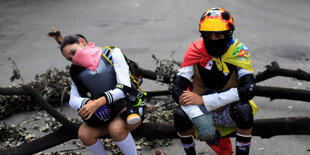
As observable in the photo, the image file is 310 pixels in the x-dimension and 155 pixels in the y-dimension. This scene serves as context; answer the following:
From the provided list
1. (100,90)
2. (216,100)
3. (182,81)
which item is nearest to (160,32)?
(100,90)

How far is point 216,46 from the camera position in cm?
307

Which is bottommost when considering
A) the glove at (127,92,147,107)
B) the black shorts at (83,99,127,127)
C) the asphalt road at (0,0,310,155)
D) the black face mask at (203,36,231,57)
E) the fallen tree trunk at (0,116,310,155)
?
the asphalt road at (0,0,310,155)

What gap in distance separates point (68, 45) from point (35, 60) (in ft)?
16.5

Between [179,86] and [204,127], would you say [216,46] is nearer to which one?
[179,86]

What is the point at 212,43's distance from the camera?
3059mm

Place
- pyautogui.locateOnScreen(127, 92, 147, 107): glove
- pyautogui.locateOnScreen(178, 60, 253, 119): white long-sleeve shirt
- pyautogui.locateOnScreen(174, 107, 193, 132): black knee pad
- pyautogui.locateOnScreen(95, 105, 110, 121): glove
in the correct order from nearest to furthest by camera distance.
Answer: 1. pyautogui.locateOnScreen(178, 60, 253, 119): white long-sleeve shirt
2. pyautogui.locateOnScreen(174, 107, 193, 132): black knee pad
3. pyautogui.locateOnScreen(95, 105, 110, 121): glove
4. pyautogui.locateOnScreen(127, 92, 147, 107): glove

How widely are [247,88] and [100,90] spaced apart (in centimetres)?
145

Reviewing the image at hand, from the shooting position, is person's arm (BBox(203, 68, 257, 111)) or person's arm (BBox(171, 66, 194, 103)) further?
person's arm (BBox(171, 66, 194, 103))

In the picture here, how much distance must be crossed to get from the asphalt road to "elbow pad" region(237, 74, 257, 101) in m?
1.34

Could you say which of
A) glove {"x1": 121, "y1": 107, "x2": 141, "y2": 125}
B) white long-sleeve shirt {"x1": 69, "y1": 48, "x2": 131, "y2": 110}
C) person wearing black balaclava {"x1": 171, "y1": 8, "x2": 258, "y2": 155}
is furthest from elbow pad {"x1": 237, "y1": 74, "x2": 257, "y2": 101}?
white long-sleeve shirt {"x1": 69, "y1": 48, "x2": 131, "y2": 110}

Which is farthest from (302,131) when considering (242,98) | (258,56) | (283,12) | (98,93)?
(283,12)

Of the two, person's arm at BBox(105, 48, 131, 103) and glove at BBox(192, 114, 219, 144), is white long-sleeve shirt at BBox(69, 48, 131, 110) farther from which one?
glove at BBox(192, 114, 219, 144)

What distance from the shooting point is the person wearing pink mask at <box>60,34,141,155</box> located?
11.0 ft

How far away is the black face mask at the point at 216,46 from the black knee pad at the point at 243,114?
1.59 ft
